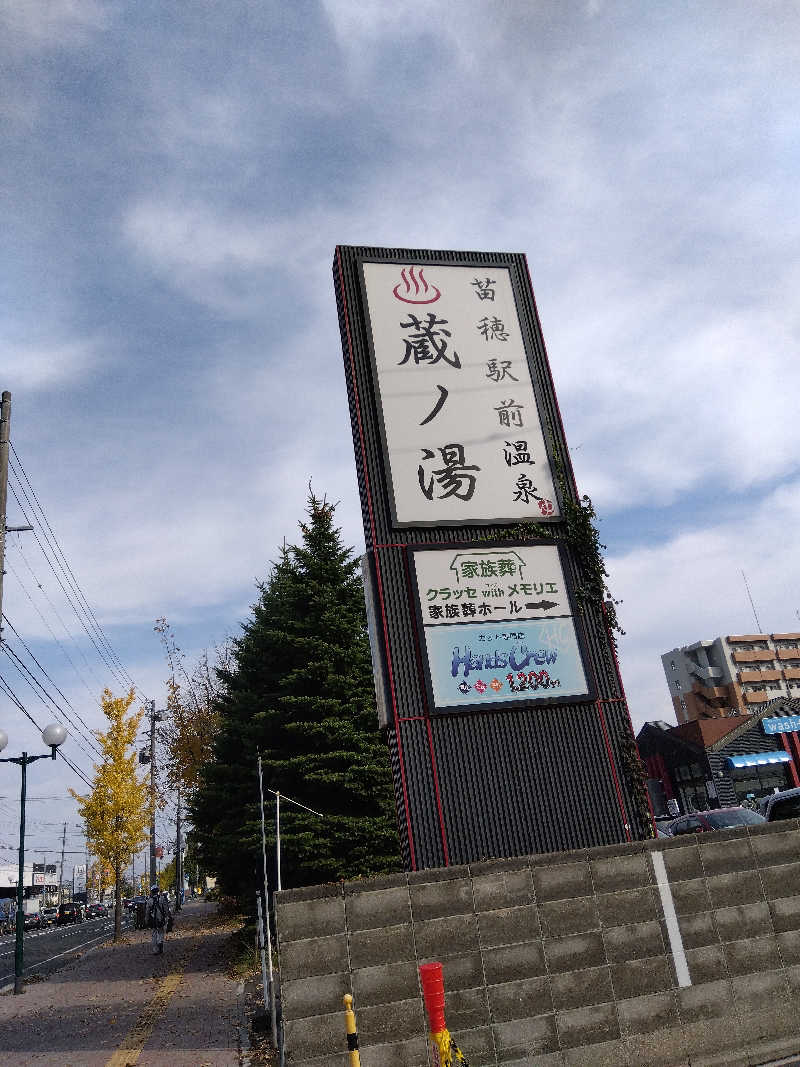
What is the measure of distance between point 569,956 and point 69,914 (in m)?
64.8

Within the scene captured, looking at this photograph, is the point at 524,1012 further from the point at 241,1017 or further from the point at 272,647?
the point at 272,647

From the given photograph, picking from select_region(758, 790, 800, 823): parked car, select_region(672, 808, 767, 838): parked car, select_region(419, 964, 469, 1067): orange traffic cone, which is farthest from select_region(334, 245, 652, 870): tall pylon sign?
select_region(672, 808, 767, 838): parked car

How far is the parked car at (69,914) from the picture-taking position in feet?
192

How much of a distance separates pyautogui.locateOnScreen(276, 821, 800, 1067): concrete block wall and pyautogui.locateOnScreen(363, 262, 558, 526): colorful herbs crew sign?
543 cm

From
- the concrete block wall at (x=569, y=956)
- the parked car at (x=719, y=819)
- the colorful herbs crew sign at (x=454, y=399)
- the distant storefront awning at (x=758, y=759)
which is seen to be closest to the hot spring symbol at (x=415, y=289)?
the colorful herbs crew sign at (x=454, y=399)

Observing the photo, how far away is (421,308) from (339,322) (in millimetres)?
1454

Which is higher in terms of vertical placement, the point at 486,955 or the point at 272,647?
the point at 272,647

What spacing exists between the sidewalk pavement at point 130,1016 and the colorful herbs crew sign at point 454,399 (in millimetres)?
8356

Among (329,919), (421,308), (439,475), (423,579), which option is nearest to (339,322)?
(421,308)

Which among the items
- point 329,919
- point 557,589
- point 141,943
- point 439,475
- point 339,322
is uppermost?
point 339,322

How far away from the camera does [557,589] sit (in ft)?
39.0

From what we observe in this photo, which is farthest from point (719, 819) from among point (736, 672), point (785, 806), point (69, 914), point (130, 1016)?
point (736, 672)

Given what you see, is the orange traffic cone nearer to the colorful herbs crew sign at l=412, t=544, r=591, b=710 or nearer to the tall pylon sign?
the tall pylon sign

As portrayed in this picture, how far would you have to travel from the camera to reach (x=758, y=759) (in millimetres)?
48812
